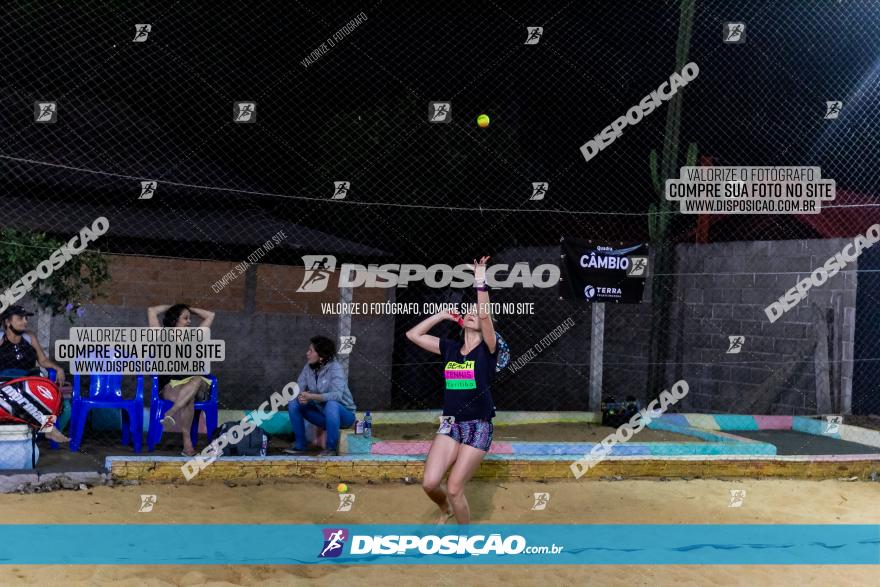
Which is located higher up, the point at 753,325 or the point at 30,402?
the point at 753,325

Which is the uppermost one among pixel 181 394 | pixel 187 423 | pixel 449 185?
pixel 449 185

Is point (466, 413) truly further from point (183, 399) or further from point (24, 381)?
point (24, 381)

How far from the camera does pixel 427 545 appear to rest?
597 cm

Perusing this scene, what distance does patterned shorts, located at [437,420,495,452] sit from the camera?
6082 mm

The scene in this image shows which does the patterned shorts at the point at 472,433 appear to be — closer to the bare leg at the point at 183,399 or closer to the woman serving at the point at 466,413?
the woman serving at the point at 466,413

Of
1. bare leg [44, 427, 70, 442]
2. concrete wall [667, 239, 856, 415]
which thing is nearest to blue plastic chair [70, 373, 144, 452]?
bare leg [44, 427, 70, 442]

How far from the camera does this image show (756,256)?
1120 centimetres

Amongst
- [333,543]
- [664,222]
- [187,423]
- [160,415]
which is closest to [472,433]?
[333,543]

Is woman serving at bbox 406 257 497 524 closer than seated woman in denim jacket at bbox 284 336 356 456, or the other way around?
woman serving at bbox 406 257 497 524

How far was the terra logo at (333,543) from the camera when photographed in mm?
5680

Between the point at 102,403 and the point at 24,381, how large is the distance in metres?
0.79

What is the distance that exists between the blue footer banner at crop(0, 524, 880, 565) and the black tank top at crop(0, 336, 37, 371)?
2.89 meters

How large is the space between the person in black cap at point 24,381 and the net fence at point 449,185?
0.73 m

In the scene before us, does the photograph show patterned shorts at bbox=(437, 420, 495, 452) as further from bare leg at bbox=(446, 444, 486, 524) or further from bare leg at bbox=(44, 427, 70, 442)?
bare leg at bbox=(44, 427, 70, 442)
